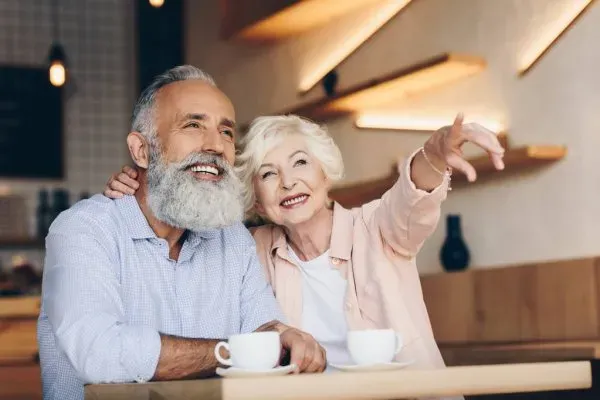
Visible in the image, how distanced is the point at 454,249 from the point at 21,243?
311 cm

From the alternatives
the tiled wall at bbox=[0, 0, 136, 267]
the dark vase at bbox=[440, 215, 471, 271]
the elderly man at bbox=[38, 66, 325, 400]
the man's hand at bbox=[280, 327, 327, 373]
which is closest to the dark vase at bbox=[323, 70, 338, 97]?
the dark vase at bbox=[440, 215, 471, 271]

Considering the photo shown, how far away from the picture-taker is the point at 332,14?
4.88 metres

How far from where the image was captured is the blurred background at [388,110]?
349cm

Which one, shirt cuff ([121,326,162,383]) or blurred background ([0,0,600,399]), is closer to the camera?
shirt cuff ([121,326,162,383])

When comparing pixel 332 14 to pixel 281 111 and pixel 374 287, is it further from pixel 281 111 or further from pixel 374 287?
pixel 374 287

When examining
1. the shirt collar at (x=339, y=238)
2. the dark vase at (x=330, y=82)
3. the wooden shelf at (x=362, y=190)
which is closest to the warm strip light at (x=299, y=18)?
the dark vase at (x=330, y=82)

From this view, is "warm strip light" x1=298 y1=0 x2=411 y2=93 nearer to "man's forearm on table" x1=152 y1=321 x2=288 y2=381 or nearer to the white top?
the white top

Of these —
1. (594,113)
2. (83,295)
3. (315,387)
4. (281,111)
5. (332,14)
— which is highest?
(332,14)

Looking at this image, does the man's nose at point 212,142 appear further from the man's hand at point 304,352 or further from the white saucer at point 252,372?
the white saucer at point 252,372

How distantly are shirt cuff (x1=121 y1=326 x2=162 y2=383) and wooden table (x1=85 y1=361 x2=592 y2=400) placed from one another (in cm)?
11

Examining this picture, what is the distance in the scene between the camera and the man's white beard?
2238 mm

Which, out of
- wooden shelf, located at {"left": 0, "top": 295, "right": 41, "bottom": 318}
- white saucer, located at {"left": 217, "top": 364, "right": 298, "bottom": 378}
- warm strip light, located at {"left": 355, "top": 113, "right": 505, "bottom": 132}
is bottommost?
white saucer, located at {"left": 217, "top": 364, "right": 298, "bottom": 378}

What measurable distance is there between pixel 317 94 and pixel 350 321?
275 cm

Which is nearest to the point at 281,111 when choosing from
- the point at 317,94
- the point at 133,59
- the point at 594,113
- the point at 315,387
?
the point at 317,94
